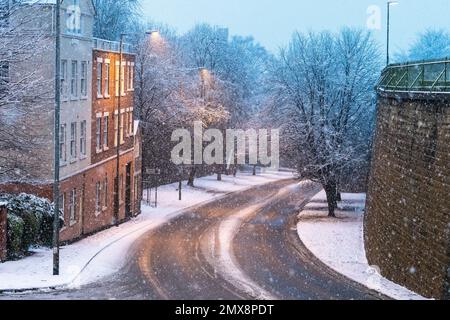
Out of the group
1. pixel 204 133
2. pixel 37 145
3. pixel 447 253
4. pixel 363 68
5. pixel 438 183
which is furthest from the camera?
pixel 204 133

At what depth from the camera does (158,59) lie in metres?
64.1

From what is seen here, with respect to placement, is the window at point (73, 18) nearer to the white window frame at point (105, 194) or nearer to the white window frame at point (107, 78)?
the white window frame at point (107, 78)

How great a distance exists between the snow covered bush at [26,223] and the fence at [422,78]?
521 inches

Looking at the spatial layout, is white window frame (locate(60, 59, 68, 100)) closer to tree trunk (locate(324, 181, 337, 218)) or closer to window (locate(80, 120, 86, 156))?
window (locate(80, 120, 86, 156))

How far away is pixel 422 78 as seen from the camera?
25469 mm

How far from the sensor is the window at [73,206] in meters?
37.4

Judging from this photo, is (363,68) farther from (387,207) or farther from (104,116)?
(387,207)

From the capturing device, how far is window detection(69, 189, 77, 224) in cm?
3739

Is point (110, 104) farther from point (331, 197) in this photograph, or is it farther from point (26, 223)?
point (26, 223)

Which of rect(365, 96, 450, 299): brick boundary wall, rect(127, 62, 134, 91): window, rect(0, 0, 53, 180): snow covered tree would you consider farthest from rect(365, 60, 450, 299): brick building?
rect(127, 62, 134, 91): window

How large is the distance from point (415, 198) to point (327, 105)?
29.9 meters

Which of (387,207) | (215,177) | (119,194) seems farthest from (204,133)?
(387,207)

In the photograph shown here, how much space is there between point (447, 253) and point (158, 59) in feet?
151

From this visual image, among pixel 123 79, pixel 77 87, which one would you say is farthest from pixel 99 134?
pixel 123 79
